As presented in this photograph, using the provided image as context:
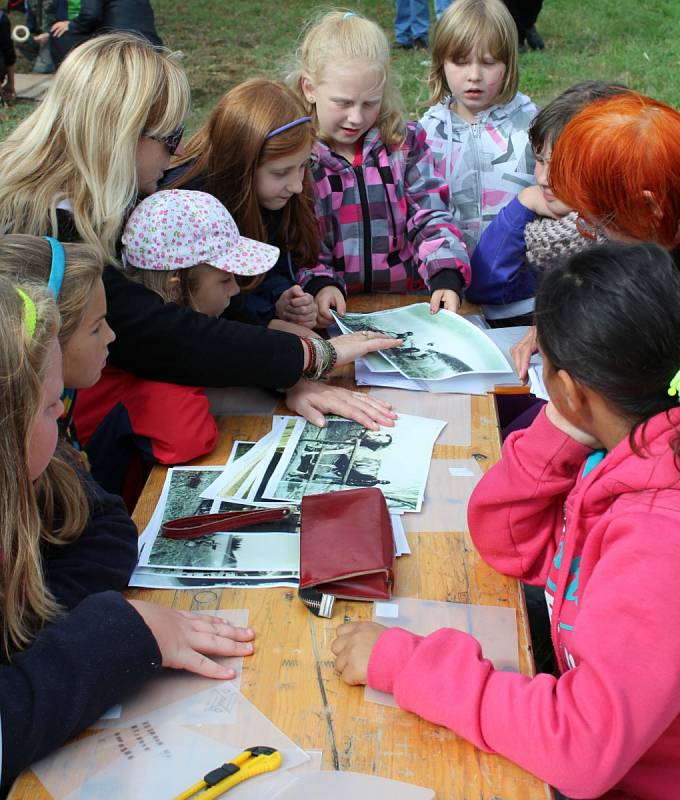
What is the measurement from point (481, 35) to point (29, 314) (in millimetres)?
2356

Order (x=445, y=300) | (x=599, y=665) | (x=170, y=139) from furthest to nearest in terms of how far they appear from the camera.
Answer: (x=445, y=300) < (x=170, y=139) < (x=599, y=665)

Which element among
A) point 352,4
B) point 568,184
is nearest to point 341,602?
point 568,184

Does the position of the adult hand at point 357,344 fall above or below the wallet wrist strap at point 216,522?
below

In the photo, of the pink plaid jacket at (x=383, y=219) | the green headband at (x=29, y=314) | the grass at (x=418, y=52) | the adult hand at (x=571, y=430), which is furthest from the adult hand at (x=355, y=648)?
the grass at (x=418, y=52)

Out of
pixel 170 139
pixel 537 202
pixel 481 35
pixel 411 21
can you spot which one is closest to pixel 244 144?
pixel 170 139

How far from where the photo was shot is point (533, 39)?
9211mm

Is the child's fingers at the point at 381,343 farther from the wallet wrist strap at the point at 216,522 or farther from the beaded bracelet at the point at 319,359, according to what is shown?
the wallet wrist strap at the point at 216,522

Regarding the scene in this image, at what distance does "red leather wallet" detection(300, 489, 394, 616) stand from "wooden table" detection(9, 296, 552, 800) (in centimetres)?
4

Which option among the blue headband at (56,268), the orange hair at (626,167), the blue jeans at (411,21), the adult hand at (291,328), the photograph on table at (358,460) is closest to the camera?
the blue headband at (56,268)

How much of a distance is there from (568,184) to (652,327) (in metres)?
0.88

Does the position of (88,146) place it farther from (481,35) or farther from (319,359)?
(481,35)

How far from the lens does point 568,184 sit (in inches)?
81.4

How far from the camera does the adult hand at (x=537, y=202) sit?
2.65 m

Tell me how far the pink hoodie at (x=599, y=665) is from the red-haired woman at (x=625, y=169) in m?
0.83
